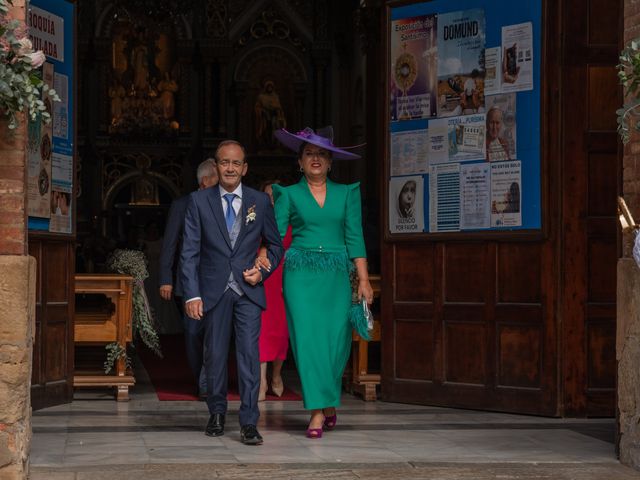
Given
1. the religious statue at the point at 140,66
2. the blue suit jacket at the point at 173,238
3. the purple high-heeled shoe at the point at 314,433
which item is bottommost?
the purple high-heeled shoe at the point at 314,433

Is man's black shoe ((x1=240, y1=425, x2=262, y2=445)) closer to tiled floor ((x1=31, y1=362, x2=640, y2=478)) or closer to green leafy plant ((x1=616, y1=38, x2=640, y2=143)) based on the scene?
tiled floor ((x1=31, y1=362, x2=640, y2=478))

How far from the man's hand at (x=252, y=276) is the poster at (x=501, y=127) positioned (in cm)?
242

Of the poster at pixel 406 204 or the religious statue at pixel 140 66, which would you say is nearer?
the poster at pixel 406 204

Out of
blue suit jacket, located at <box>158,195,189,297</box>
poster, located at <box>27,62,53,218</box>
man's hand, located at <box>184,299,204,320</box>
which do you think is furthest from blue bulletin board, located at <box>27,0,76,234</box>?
man's hand, located at <box>184,299,204,320</box>

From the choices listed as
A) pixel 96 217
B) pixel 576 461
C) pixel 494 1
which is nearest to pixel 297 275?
pixel 576 461

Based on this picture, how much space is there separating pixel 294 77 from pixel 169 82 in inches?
83.7

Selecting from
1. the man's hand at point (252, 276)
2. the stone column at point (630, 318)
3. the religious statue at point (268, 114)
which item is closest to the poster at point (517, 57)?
the stone column at point (630, 318)

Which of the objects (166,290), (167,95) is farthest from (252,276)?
(167,95)

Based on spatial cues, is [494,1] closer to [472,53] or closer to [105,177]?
[472,53]

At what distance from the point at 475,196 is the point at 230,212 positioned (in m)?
2.33

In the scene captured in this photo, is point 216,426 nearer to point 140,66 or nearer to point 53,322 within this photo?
point 53,322

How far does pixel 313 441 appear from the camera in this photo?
793cm

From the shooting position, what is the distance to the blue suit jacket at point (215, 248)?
7.96 meters

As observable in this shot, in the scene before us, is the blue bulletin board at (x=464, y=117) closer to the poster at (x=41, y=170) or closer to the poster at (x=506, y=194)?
the poster at (x=506, y=194)
